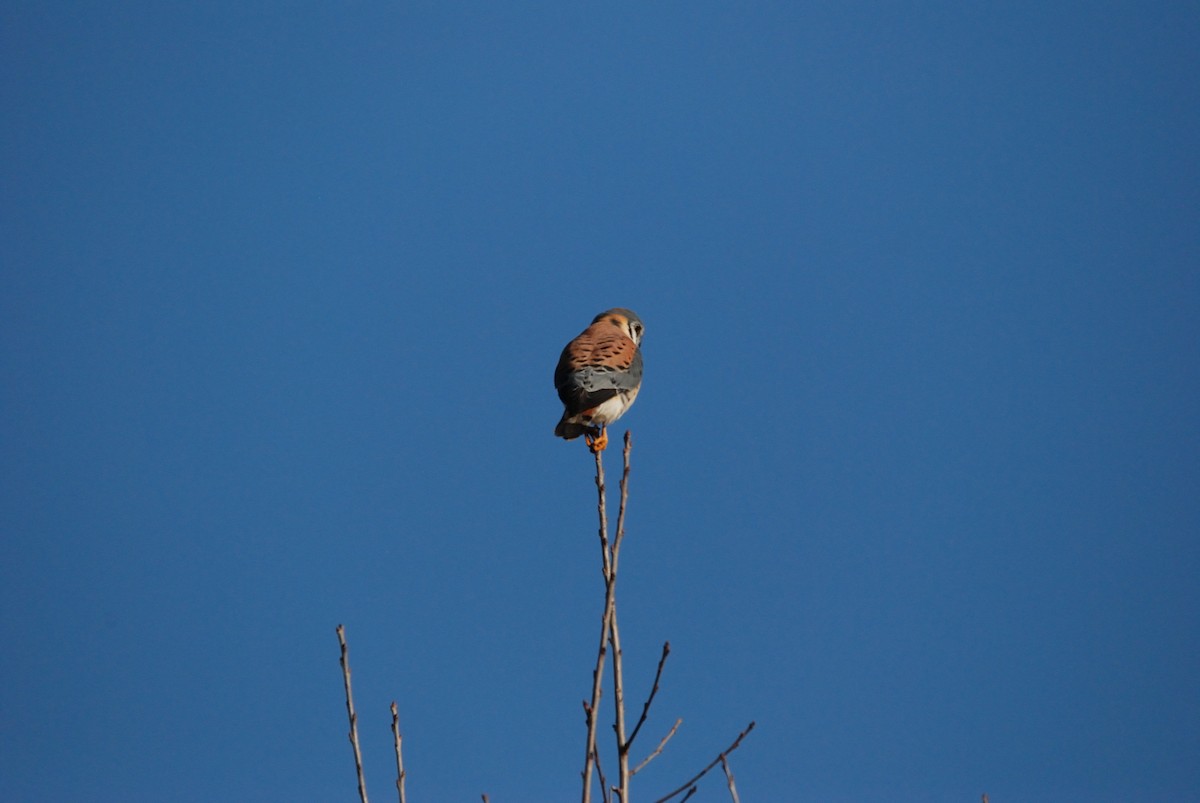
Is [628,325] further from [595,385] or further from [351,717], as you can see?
[351,717]

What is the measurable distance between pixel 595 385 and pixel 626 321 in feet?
5.14

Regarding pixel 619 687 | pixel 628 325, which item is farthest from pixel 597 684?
pixel 628 325

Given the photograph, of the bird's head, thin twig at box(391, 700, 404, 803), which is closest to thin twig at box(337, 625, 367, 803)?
thin twig at box(391, 700, 404, 803)

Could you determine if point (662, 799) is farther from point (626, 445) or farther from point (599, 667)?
point (626, 445)

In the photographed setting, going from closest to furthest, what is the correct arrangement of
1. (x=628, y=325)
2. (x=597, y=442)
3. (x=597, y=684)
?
1. (x=597, y=684)
2. (x=597, y=442)
3. (x=628, y=325)

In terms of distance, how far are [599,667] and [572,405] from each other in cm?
318

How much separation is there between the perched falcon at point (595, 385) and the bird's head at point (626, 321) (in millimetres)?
795

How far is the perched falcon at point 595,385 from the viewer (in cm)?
524

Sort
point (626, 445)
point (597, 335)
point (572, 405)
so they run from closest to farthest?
point (626, 445), point (572, 405), point (597, 335)

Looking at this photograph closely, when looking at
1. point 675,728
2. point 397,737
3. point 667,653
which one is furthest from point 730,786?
point 397,737

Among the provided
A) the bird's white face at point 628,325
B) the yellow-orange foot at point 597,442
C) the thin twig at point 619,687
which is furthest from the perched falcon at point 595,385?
the thin twig at point 619,687

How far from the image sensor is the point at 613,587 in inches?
85.8

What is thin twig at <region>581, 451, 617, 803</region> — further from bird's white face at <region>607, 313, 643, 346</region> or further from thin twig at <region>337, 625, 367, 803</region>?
bird's white face at <region>607, 313, 643, 346</region>

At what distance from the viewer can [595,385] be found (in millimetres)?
5258
